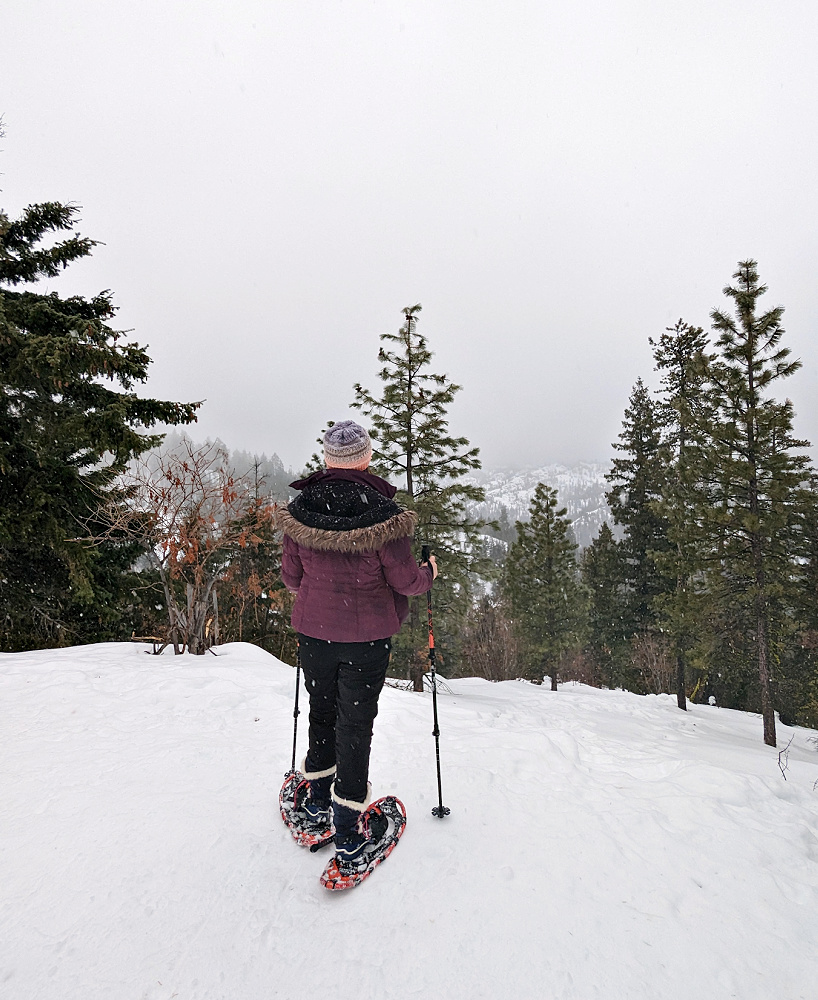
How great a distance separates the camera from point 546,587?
21.9 metres

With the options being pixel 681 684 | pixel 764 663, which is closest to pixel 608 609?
pixel 681 684

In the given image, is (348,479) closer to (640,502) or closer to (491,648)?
(640,502)

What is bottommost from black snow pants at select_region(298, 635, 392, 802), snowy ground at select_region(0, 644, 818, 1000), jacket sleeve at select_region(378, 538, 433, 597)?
snowy ground at select_region(0, 644, 818, 1000)

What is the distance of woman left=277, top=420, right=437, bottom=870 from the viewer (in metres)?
2.45

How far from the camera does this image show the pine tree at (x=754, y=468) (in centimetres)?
1059

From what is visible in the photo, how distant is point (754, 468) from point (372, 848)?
12.5 m

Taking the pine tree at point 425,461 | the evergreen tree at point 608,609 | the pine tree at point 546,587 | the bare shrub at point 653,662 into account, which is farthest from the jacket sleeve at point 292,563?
the bare shrub at point 653,662

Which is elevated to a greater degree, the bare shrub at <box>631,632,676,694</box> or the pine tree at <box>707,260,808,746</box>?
the pine tree at <box>707,260,808,746</box>

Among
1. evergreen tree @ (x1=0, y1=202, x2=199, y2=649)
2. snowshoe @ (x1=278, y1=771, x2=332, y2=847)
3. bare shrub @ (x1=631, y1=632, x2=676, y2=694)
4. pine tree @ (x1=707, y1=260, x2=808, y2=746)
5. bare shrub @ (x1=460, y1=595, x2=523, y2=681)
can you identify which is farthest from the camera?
bare shrub @ (x1=460, y1=595, x2=523, y2=681)

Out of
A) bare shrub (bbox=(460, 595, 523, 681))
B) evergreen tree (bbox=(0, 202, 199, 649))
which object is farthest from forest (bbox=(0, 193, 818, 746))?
bare shrub (bbox=(460, 595, 523, 681))

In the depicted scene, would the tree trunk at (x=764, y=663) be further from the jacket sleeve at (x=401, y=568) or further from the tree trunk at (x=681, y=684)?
the jacket sleeve at (x=401, y=568)

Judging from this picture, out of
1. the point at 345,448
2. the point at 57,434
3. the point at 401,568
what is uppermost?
the point at 57,434

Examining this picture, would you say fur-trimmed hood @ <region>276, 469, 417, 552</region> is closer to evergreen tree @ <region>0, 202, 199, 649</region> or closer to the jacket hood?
the jacket hood

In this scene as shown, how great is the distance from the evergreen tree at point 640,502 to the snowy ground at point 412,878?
18.5m
